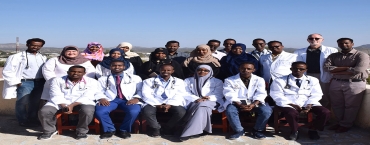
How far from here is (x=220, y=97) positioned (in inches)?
221

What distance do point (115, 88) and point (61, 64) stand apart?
3.47 feet

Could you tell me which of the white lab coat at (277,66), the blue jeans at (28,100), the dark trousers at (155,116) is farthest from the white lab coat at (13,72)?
the white lab coat at (277,66)

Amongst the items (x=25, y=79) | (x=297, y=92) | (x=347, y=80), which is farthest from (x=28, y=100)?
(x=347, y=80)

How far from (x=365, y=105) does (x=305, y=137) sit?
1357mm

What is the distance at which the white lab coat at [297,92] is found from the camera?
17.2 feet

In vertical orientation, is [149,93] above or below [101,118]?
above

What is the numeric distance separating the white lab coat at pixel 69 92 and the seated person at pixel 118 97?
0.18 m

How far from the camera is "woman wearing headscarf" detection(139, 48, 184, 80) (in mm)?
5952

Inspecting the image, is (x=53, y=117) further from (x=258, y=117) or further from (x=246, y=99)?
(x=258, y=117)

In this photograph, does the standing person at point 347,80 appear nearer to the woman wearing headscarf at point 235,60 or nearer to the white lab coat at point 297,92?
the white lab coat at point 297,92

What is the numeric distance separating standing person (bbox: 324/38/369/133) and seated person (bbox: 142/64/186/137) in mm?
2599

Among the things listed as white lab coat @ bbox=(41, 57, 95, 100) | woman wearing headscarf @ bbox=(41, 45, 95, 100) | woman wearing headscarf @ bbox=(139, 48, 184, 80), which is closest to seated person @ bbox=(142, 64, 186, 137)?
woman wearing headscarf @ bbox=(139, 48, 184, 80)

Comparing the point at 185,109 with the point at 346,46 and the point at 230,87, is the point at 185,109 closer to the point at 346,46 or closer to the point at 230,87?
the point at 230,87

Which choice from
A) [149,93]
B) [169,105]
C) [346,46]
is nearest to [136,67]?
[149,93]
